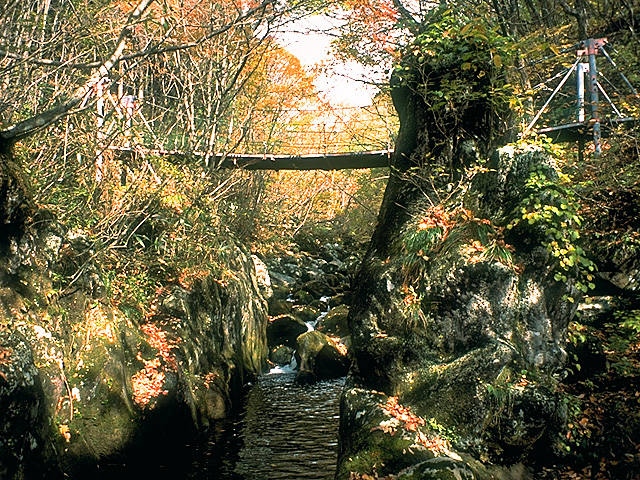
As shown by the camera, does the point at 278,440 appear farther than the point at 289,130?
No

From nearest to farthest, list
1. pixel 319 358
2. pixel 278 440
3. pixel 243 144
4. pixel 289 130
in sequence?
pixel 278 440, pixel 319 358, pixel 243 144, pixel 289 130

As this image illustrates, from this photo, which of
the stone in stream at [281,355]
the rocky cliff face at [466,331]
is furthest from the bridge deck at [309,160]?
the rocky cliff face at [466,331]

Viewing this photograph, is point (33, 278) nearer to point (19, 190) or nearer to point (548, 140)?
point (19, 190)

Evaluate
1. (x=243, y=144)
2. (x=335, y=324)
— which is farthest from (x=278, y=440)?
(x=243, y=144)

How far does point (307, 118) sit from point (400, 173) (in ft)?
49.2

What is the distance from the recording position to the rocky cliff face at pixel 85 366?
514 centimetres

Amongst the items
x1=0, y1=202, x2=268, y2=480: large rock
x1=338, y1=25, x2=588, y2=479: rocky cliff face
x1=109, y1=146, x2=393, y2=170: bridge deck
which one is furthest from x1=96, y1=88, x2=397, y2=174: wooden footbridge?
x1=338, y1=25, x2=588, y2=479: rocky cliff face

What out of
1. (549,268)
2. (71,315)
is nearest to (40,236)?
(71,315)

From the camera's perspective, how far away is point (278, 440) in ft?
28.4

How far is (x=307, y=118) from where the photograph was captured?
22.2 metres

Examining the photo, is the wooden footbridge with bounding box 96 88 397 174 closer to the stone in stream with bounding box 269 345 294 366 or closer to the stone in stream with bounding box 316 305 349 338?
the stone in stream with bounding box 316 305 349 338

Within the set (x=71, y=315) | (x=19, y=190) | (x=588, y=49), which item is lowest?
(x=71, y=315)

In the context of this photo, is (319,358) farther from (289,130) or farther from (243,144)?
(289,130)

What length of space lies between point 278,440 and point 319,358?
4203mm
